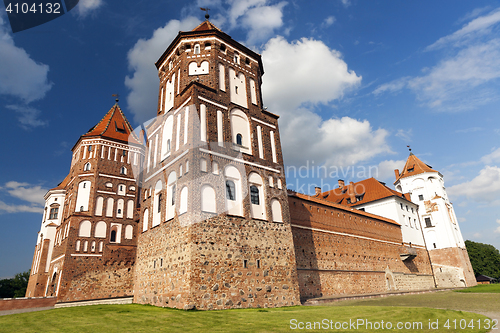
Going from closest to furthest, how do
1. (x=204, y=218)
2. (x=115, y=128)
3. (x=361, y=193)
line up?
(x=204, y=218) → (x=115, y=128) → (x=361, y=193)

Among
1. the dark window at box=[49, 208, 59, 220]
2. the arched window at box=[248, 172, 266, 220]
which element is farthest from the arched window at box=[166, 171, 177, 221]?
the dark window at box=[49, 208, 59, 220]

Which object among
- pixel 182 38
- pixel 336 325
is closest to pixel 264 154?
pixel 182 38

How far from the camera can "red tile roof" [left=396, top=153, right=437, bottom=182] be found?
42094 millimetres

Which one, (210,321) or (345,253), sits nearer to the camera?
(210,321)

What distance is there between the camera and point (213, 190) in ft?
47.1

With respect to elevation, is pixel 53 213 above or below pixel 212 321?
above

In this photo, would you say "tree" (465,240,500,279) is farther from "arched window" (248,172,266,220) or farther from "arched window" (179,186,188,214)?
"arched window" (179,186,188,214)

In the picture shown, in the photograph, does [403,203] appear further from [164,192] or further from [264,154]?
[164,192]

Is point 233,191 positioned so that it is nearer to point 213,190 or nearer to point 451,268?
point 213,190

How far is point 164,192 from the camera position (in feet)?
53.2

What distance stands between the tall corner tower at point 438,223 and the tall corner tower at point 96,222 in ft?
116

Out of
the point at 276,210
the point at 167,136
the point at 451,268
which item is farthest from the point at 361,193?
the point at 167,136

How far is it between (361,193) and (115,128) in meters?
29.9

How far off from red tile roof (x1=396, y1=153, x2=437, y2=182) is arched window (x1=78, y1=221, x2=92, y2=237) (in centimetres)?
3994
